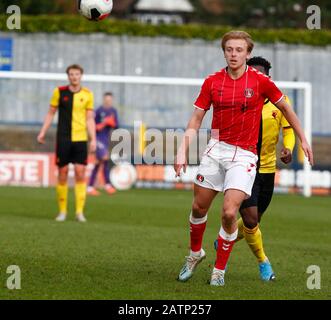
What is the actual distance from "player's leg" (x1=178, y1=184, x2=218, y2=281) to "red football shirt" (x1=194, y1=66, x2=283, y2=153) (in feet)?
1.69

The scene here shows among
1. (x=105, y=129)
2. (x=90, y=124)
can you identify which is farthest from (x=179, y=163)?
(x=105, y=129)

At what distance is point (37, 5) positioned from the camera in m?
48.1

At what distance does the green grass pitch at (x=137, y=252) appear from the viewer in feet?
28.2

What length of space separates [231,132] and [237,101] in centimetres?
29

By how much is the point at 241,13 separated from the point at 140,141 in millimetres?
34240

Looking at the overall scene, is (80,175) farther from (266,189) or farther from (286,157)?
(286,157)

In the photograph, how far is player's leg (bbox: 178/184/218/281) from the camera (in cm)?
921

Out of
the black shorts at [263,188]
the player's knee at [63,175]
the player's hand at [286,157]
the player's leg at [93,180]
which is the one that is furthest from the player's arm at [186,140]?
the player's leg at [93,180]

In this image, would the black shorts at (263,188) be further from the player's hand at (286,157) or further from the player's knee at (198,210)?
the player's knee at (198,210)

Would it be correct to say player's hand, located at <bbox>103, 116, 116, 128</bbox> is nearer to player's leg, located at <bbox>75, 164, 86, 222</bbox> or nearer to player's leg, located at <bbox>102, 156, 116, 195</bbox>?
player's leg, located at <bbox>102, 156, 116, 195</bbox>

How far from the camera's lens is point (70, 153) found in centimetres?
1584

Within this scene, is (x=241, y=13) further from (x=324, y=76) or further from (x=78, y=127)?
(x=78, y=127)

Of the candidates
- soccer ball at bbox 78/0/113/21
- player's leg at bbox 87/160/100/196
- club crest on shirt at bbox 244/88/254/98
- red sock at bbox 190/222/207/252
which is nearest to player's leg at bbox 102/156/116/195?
player's leg at bbox 87/160/100/196

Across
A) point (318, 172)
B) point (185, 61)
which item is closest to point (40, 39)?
point (185, 61)
